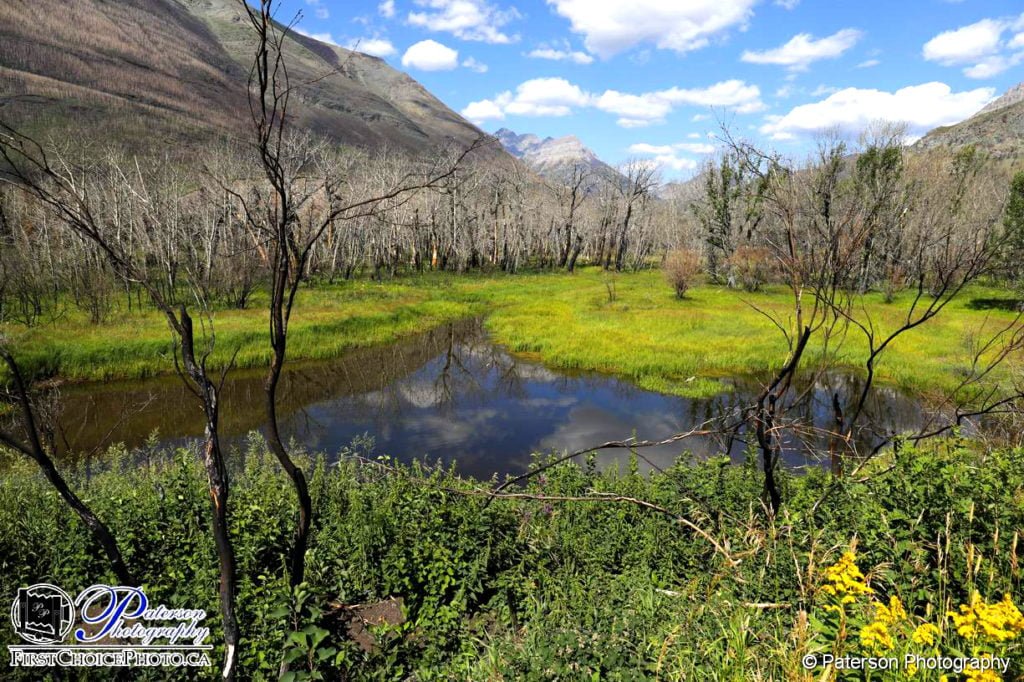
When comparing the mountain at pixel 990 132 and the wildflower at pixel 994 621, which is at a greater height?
the mountain at pixel 990 132

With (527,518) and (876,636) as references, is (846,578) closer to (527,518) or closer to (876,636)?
(876,636)

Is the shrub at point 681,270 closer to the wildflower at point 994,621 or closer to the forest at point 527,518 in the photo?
the forest at point 527,518

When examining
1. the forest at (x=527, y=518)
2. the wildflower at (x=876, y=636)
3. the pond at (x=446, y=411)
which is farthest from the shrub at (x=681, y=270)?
the wildflower at (x=876, y=636)

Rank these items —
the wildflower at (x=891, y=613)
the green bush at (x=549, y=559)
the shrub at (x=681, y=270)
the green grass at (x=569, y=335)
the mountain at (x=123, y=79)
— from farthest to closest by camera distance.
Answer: the mountain at (x=123, y=79)
the shrub at (x=681, y=270)
the green grass at (x=569, y=335)
the green bush at (x=549, y=559)
the wildflower at (x=891, y=613)

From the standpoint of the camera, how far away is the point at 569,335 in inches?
1030

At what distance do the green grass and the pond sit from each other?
114 cm

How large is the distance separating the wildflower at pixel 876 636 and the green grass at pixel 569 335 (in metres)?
11.2

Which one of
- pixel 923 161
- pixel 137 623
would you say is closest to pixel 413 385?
pixel 137 623

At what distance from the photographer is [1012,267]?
3072 cm

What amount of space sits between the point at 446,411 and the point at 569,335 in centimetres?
1033

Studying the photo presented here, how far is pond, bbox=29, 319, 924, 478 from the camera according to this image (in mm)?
14195

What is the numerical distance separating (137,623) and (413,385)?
53.2 ft

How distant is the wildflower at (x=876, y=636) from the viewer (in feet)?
9.29

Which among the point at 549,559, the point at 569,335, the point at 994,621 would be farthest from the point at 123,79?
the point at 994,621
